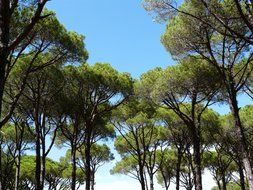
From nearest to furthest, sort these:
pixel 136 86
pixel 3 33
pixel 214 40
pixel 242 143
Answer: pixel 3 33
pixel 242 143
pixel 214 40
pixel 136 86

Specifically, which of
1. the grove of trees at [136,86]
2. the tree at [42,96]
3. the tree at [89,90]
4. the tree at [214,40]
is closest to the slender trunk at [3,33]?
the grove of trees at [136,86]

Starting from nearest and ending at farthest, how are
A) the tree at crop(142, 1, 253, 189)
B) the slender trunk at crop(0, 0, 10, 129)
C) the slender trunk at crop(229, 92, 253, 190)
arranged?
the slender trunk at crop(0, 0, 10, 129), the slender trunk at crop(229, 92, 253, 190), the tree at crop(142, 1, 253, 189)

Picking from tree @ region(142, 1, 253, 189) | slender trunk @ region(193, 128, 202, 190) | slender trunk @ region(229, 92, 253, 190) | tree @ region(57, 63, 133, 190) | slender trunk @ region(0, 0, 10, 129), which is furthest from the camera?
tree @ region(57, 63, 133, 190)

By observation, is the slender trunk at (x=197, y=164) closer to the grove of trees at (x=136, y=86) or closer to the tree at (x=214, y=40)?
the grove of trees at (x=136, y=86)

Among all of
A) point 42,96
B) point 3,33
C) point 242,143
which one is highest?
point 42,96

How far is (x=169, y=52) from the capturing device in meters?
16.2

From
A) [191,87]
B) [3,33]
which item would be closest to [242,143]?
[191,87]

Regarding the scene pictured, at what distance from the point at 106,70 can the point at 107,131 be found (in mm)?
6551

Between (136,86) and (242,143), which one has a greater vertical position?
(136,86)

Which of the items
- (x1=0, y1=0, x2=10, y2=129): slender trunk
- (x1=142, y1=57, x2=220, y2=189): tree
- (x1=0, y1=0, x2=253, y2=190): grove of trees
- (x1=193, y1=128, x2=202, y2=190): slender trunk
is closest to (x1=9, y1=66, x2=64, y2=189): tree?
(x1=0, y1=0, x2=253, y2=190): grove of trees

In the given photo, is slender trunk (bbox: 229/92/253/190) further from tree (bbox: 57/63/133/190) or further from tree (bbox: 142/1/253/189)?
tree (bbox: 57/63/133/190)

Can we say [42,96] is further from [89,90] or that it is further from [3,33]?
[3,33]

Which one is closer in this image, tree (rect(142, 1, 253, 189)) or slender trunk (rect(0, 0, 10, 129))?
slender trunk (rect(0, 0, 10, 129))

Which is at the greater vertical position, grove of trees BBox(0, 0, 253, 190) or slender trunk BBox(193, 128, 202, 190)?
grove of trees BBox(0, 0, 253, 190)
